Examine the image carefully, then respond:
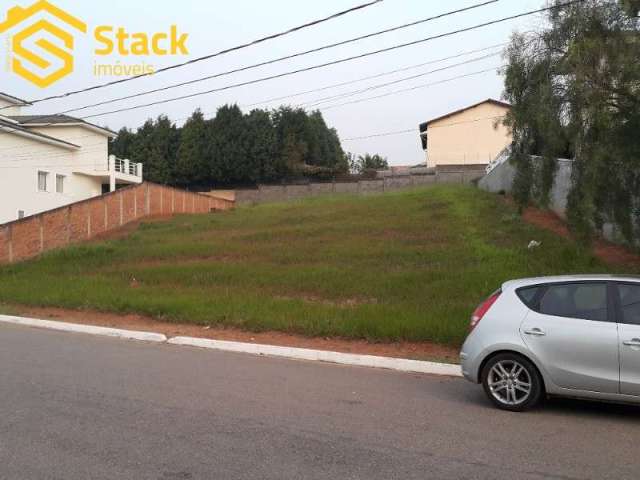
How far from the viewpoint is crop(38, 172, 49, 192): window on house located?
3712cm

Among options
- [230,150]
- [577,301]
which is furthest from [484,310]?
[230,150]

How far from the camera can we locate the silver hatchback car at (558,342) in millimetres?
5918

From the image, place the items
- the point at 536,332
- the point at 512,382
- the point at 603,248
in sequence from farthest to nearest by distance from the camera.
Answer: the point at 603,248 → the point at 512,382 → the point at 536,332

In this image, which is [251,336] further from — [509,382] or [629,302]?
[629,302]

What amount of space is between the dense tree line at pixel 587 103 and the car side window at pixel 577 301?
394cm

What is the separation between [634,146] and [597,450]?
5.74m

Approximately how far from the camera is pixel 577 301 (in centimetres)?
629

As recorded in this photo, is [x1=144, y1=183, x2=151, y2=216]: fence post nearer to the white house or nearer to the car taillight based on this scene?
the white house

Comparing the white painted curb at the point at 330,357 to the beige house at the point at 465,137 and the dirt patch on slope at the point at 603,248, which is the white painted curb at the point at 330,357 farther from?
the beige house at the point at 465,137

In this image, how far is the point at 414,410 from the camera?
6312 millimetres

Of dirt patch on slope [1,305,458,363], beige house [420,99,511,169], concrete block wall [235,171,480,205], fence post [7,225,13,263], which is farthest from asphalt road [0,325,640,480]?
beige house [420,99,511,169]

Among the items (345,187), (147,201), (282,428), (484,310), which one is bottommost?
(282,428)

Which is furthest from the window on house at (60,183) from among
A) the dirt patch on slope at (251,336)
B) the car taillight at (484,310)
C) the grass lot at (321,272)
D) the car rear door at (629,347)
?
the car rear door at (629,347)

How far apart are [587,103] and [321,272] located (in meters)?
7.19
